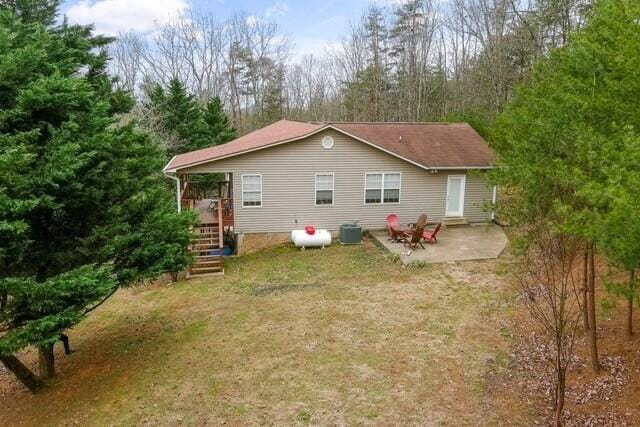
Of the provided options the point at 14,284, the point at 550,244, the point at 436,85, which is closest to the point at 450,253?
the point at 550,244

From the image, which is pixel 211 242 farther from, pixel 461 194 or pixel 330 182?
pixel 461 194

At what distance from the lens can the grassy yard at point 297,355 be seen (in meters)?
6.70

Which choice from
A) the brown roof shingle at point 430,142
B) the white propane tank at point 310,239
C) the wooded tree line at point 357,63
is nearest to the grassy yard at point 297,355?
the white propane tank at point 310,239

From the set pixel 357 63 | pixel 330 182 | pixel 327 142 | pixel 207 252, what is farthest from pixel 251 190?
pixel 357 63

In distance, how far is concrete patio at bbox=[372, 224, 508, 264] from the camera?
13.8m

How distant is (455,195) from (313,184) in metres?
5.81

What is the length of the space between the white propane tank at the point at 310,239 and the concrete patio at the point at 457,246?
1.93m

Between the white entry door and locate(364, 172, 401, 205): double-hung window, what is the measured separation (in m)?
2.16

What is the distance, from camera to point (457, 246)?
14.9 meters

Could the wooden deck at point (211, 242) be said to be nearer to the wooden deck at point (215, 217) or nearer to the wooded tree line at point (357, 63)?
the wooden deck at point (215, 217)

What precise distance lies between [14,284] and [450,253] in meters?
11.5

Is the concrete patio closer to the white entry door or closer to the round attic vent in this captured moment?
the white entry door

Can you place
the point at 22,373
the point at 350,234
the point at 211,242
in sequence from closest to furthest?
the point at 22,373
the point at 211,242
the point at 350,234

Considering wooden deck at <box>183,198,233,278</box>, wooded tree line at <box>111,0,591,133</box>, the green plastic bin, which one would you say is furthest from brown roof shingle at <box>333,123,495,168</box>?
wooded tree line at <box>111,0,591,133</box>
